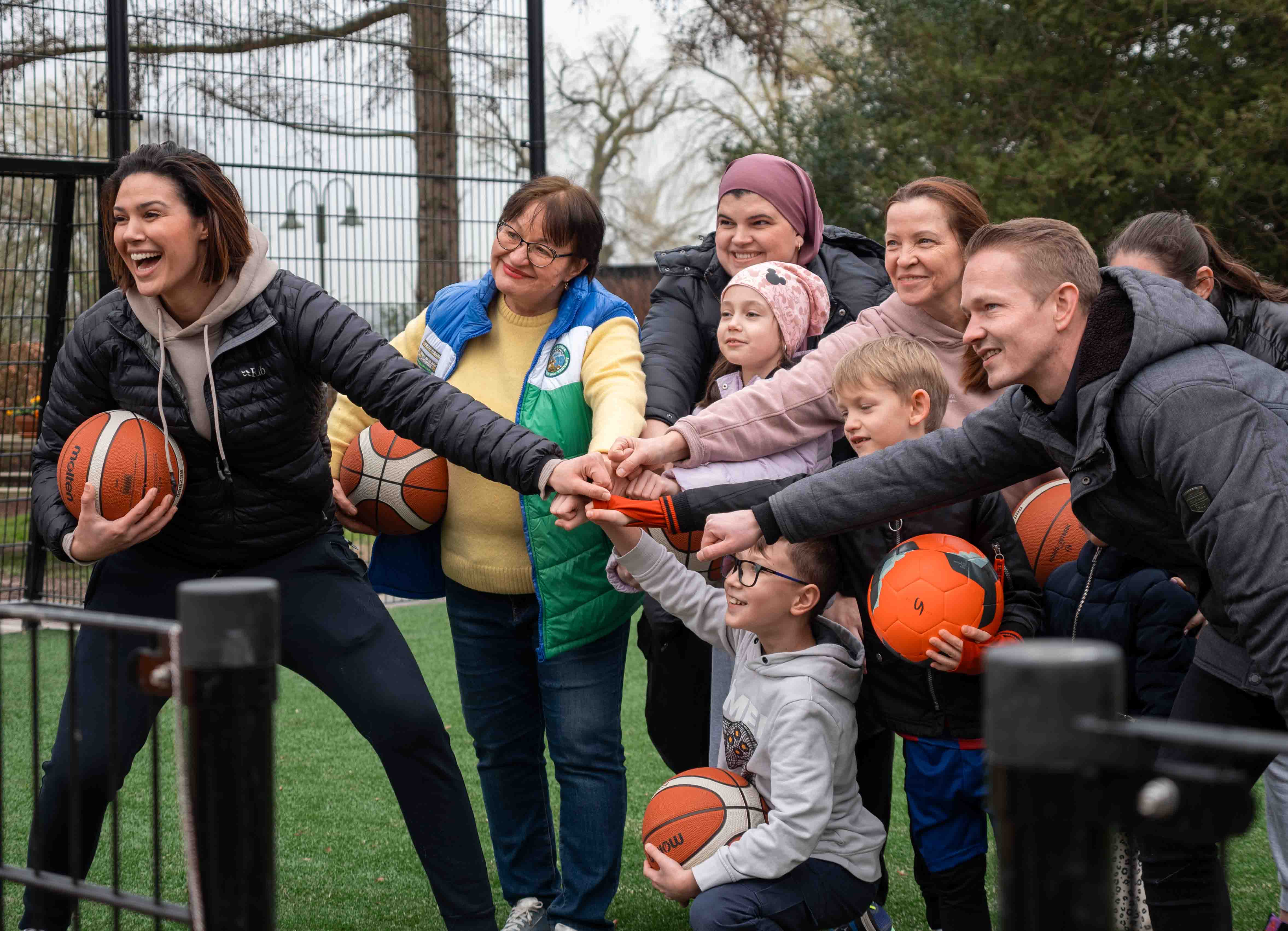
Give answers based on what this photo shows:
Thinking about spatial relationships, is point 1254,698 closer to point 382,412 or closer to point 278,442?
point 382,412

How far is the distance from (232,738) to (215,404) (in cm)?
174

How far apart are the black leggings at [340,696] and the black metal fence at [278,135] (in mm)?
4563

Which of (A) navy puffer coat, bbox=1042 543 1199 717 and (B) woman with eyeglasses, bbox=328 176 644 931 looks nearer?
(A) navy puffer coat, bbox=1042 543 1199 717

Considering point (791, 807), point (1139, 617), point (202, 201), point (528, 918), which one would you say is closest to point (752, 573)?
point (791, 807)

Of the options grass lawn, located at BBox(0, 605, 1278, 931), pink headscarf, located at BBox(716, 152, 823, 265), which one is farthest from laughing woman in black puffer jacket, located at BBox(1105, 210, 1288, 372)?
grass lawn, located at BBox(0, 605, 1278, 931)

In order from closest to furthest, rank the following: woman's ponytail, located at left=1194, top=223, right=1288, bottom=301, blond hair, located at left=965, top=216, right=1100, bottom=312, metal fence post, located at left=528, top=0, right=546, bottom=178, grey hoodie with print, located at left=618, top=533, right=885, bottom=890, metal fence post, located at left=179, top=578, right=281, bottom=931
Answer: metal fence post, located at left=179, top=578, right=281, bottom=931
blond hair, located at left=965, top=216, right=1100, bottom=312
grey hoodie with print, located at left=618, top=533, right=885, bottom=890
woman's ponytail, located at left=1194, top=223, right=1288, bottom=301
metal fence post, located at left=528, top=0, right=546, bottom=178

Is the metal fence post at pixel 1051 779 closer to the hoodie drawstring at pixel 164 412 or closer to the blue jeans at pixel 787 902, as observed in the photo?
the blue jeans at pixel 787 902

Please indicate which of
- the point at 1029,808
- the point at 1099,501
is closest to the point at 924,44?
the point at 1099,501

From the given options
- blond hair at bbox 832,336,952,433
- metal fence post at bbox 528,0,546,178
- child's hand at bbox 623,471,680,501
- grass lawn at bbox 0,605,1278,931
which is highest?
metal fence post at bbox 528,0,546,178

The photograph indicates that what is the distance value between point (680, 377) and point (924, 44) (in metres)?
11.8

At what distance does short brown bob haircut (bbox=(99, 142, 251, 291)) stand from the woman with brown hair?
111 cm

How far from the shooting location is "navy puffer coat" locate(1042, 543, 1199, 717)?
320 centimetres

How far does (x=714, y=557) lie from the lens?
10.4 feet

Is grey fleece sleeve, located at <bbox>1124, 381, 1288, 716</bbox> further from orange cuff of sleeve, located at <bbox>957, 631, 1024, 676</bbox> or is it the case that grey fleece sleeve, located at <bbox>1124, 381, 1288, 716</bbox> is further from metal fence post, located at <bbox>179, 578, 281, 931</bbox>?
metal fence post, located at <bbox>179, 578, 281, 931</bbox>
